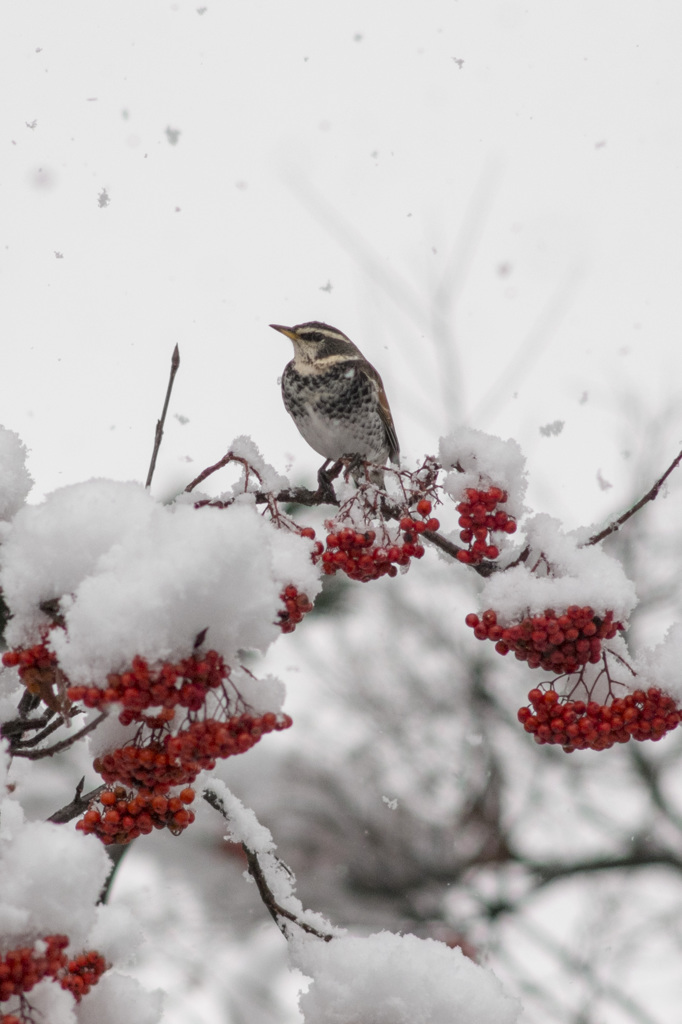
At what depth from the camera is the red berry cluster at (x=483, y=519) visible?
1.87 meters

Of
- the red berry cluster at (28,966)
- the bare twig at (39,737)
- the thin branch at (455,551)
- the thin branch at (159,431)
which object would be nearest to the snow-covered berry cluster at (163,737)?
the bare twig at (39,737)

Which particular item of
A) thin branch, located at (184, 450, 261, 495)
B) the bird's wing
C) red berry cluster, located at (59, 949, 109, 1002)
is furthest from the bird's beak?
red berry cluster, located at (59, 949, 109, 1002)

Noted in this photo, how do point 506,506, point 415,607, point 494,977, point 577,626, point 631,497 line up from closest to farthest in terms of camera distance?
1. point 577,626
2. point 494,977
3. point 506,506
4. point 631,497
5. point 415,607

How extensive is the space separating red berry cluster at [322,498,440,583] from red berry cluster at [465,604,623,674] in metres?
0.23

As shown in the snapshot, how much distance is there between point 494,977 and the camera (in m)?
1.71

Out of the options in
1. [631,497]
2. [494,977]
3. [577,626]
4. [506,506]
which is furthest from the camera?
[631,497]

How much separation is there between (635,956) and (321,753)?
4357 mm

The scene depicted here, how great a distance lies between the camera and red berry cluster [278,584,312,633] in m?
1.59

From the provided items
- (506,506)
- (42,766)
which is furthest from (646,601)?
(506,506)

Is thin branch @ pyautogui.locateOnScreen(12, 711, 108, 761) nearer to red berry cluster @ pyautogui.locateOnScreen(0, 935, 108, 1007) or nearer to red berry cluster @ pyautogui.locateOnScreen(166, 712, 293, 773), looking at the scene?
red berry cluster @ pyautogui.locateOnScreen(166, 712, 293, 773)

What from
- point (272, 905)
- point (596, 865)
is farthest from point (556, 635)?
point (596, 865)

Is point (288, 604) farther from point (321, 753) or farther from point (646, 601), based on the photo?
point (321, 753)

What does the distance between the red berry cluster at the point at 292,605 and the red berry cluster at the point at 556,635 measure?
13.5 inches

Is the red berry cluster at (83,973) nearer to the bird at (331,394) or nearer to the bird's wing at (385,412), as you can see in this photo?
the bird at (331,394)
